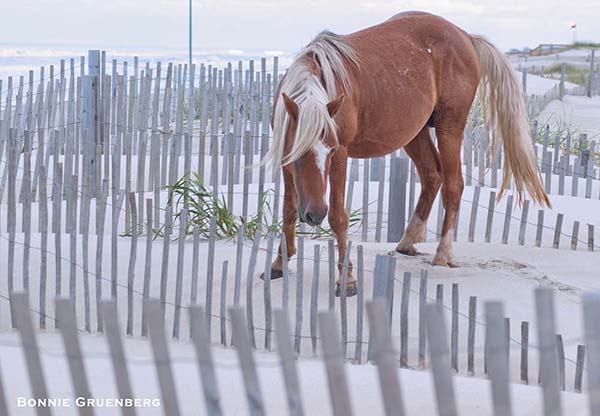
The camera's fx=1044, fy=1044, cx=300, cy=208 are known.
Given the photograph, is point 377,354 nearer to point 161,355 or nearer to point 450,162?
point 161,355

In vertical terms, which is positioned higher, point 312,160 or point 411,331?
point 312,160

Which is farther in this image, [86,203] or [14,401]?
[86,203]

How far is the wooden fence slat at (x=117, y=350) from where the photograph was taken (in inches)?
92.2

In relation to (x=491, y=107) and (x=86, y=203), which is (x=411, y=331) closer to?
(x=86, y=203)

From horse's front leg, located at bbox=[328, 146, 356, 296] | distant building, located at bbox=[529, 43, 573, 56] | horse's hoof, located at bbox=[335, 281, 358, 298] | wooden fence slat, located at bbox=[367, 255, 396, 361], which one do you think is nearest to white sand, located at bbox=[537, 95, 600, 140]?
horse's front leg, located at bbox=[328, 146, 356, 296]

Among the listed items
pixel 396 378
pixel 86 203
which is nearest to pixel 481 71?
pixel 86 203

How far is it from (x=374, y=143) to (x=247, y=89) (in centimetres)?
408

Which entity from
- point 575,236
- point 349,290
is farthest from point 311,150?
point 575,236

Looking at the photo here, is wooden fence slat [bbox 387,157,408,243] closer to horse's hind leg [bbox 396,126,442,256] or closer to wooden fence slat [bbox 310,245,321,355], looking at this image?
horse's hind leg [bbox 396,126,442,256]

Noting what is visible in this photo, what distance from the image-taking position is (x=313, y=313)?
4699 millimetres

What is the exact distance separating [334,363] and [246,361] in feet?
0.75

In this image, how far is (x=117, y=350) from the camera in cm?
241

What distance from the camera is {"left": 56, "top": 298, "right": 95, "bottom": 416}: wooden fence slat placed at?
2.37 meters

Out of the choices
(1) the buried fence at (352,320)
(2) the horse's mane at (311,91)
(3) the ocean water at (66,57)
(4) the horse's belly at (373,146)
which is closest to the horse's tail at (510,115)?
(4) the horse's belly at (373,146)
